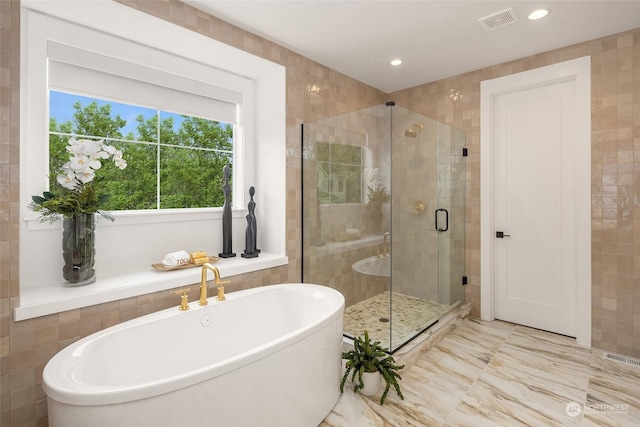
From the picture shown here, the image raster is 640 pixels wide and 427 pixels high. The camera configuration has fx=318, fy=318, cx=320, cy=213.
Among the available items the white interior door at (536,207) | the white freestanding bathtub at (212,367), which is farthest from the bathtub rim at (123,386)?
the white interior door at (536,207)

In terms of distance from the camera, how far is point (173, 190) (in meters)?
2.69

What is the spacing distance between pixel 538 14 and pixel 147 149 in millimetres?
2932

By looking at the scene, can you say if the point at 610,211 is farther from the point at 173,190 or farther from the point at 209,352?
the point at 173,190

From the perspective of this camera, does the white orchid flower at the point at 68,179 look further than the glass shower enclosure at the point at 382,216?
No

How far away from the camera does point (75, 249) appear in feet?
5.66

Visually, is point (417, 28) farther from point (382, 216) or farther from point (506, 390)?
point (506, 390)

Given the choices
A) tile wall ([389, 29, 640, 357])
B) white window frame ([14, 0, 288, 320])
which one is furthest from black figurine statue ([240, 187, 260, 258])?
tile wall ([389, 29, 640, 357])

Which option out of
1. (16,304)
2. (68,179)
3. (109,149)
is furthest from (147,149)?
(16,304)

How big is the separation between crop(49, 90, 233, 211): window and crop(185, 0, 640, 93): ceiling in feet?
3.02

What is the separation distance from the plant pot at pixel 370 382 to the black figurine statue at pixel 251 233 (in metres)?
1.21

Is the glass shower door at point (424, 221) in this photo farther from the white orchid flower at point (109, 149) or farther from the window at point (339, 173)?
the white orchid flower at point (109, 149)

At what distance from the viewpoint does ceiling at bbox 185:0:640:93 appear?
6.79 ft

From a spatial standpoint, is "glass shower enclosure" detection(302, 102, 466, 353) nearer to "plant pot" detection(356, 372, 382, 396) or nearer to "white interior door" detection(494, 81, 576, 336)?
"plant pot" detection(356, 372, 382, 396)

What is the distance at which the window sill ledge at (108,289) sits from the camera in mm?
1483
